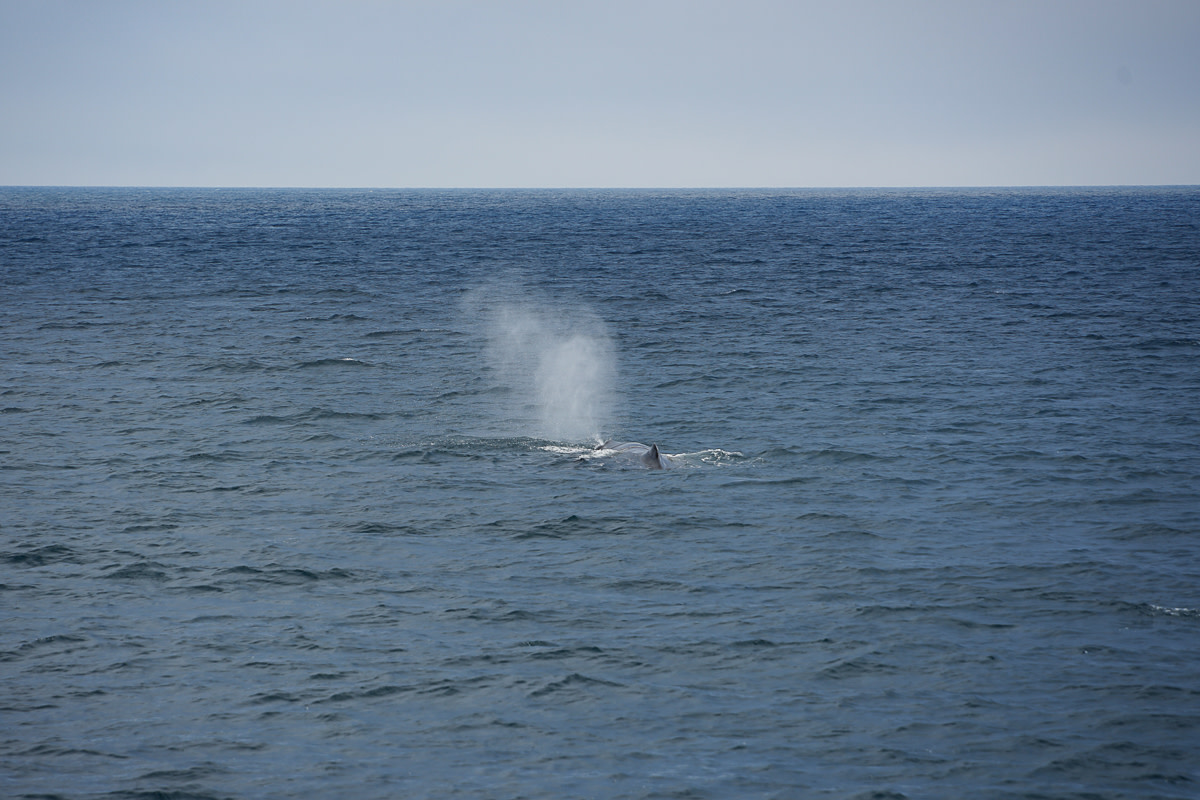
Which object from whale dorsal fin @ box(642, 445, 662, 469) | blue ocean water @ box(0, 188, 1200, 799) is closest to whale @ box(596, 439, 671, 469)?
whale dorsal fin @ box(642, 445, 662, 469)

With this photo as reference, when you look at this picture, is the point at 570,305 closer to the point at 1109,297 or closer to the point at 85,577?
the point at 1109,297

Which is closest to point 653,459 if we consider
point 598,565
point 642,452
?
point 642,452

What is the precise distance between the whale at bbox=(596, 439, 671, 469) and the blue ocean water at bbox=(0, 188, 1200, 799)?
0.45 meters

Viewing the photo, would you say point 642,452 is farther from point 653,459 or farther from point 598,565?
point 598,565

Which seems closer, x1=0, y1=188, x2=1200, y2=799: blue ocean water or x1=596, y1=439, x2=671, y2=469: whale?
x1=0, y1=188, x2=1200, y2=799: blue ocean water

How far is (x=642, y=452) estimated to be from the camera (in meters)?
33.4

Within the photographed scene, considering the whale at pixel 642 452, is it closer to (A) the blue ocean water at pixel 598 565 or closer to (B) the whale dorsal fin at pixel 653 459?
(B) the whale dorsal fin at pixel 653 459

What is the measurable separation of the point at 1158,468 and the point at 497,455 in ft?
65.9

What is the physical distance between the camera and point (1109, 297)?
75.2m

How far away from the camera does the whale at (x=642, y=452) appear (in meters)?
32.6

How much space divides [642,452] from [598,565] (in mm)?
9082

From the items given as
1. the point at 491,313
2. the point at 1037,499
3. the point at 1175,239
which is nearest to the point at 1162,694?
the point at 1037,499

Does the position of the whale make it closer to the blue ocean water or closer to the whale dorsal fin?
the whale dorsal fin

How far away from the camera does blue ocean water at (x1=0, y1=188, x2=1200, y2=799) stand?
1681cm
